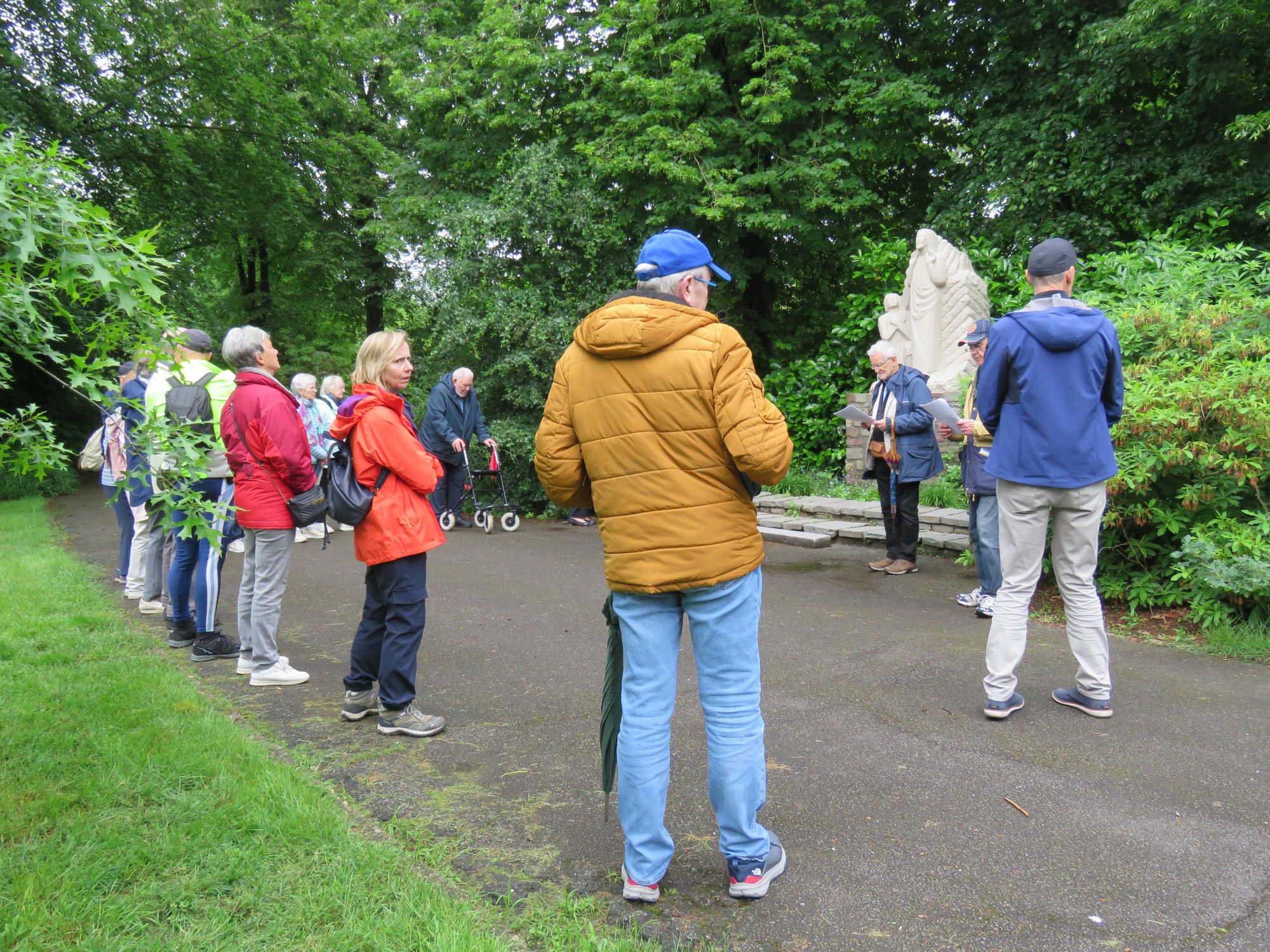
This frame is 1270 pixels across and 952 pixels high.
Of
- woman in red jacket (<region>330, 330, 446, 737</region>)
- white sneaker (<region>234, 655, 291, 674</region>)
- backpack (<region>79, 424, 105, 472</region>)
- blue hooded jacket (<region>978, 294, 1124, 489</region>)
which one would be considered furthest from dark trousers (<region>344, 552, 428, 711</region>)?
backpack (<region>79, 424, 105, 472</region>)

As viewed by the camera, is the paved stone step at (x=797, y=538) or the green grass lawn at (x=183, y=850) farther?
the paved stone step at (x=797, y=538)

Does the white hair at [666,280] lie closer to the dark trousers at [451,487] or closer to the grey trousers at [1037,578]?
the grey trousers at [1037,578]

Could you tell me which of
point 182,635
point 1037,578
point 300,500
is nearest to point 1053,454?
point 1037,578

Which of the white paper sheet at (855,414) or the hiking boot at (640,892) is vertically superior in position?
the white paper sheet at (855,414)

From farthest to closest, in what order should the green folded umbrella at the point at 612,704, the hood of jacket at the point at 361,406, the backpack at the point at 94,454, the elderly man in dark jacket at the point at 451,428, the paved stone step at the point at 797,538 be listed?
1. the elderly man in dark jacket at the point at 451,428
2. the paved stone step at the point at 797,538
3. the backpack at the point at 94,454
4. the hood of jacket at the point at 361,406
5. the green folded umbrella at the point at 612,704

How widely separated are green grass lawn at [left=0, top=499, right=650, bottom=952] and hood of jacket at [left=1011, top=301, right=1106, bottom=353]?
3.25 meters

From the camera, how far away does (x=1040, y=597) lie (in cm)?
664

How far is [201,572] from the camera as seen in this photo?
224 inches

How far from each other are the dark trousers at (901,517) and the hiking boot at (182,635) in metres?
5.63

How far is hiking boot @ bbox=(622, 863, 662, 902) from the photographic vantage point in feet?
9.16

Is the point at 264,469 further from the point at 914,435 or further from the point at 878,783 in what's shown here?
the point at 914,435

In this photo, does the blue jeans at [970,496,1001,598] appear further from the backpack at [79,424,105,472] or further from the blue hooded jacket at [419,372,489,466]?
the backpack at [79,424,105,472]

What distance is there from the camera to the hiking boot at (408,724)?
14.2ft

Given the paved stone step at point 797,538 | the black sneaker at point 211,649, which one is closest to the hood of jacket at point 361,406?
the black sneaker at point 211,649
